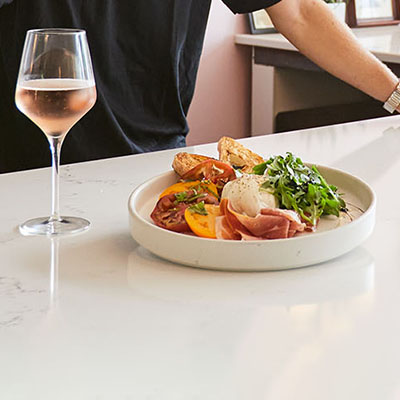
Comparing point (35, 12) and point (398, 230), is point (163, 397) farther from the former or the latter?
point (35, 12)

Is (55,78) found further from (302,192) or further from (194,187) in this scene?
(302,192)

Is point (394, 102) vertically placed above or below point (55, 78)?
below

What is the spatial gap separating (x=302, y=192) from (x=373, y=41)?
2.42 meters

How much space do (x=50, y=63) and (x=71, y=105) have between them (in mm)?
51

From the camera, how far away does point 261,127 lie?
3.49 meters

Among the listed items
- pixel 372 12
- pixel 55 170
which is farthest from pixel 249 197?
pixel 372 12

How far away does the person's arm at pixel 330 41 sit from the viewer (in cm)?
165

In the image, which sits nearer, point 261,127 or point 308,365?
point 308,365

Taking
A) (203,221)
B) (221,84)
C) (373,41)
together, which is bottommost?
(221,84)

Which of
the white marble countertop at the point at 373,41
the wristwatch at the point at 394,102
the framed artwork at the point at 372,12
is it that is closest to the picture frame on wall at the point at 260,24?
the white marble countertop at the point at 373,41

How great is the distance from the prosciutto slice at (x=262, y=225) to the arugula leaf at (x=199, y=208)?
0.10 ft

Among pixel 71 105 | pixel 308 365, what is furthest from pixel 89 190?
pixel 308 365

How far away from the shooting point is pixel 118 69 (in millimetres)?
1665

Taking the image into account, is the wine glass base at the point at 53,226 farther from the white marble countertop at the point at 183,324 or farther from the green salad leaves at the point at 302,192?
the green salad leaves at the point at 302,192
